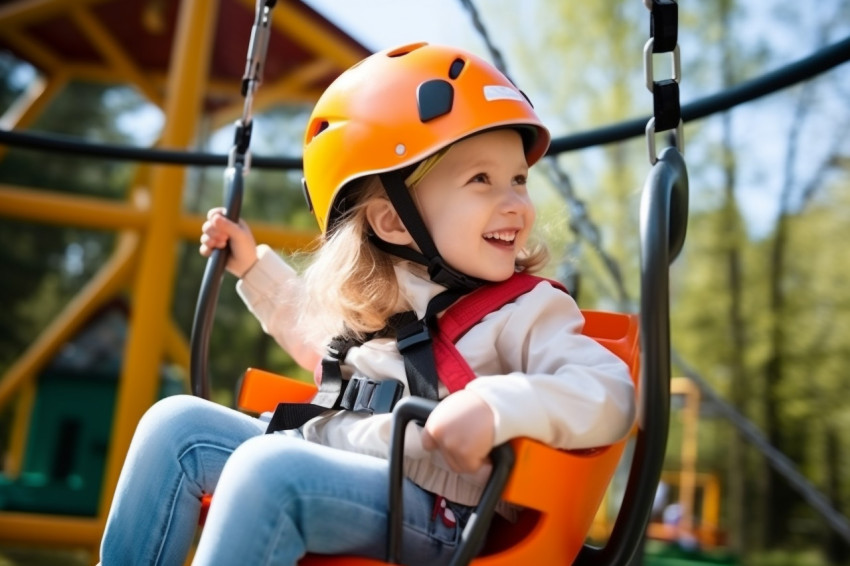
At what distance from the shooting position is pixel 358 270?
58.8 inches

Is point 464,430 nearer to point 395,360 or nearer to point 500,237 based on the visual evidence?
point 395,360

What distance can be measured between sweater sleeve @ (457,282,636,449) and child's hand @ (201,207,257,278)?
692mm

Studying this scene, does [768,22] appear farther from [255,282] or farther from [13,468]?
[255,282]

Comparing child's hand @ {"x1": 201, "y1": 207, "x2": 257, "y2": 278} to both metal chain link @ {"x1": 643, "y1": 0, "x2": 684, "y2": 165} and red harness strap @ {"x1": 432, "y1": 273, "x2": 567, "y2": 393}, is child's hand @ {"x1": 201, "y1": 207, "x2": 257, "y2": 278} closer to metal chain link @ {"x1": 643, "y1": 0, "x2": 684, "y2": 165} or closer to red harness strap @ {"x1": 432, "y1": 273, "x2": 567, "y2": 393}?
red harness strap @ {"x1": 432, "y1": 273, "x2": 567, "y2": 393}

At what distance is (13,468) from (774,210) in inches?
396

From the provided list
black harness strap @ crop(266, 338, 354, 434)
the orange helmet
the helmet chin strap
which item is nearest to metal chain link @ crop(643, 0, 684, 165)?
the orange helmet

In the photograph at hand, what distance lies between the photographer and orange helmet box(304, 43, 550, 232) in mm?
1379

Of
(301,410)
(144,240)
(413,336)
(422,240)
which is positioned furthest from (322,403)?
(144,240)

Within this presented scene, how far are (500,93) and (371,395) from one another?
51 cm

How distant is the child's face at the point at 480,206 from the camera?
4.55 ft

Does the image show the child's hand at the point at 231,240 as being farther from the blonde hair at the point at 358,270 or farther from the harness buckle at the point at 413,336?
the harness buckle at the point at 413,336

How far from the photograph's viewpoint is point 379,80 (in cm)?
146

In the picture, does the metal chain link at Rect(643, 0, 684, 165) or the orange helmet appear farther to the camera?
the orange helmet

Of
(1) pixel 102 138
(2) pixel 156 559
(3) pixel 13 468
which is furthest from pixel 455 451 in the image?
(1) pixel 102 138
